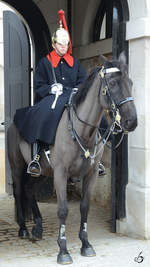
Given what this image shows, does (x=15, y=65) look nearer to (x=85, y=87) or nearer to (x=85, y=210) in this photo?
(x=85, y=87)

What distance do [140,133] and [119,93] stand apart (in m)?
1.24

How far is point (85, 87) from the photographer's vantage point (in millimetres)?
4262

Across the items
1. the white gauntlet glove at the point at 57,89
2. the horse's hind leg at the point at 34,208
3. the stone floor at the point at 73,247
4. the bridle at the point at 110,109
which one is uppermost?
the white gauntlet glove at the point at 57,89

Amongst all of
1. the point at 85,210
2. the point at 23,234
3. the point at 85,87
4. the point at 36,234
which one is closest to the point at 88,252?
the point at 85,210

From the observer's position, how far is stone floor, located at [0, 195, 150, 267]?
14.2ft

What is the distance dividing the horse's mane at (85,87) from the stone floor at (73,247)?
1746 mm

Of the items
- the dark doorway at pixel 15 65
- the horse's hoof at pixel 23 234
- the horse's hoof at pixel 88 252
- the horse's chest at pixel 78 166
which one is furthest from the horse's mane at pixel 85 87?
the dark doorway at pixel 15 65

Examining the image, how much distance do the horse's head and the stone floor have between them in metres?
1.55

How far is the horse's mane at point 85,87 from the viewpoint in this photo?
421 cm

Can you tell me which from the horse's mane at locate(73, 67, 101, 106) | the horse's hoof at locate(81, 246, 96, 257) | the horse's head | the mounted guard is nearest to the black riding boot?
the mounted guard

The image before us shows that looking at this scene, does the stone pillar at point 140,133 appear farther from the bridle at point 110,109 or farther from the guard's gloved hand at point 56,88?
the guard's gloved hand at point 56,88

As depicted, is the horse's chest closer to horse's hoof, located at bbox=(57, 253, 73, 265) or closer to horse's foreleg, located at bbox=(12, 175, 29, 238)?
horse's hoof, located at bbox=(57, 253, 73, 265)

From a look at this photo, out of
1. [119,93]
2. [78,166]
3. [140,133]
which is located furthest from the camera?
[140,133]

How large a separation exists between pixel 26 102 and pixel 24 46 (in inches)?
40.5
